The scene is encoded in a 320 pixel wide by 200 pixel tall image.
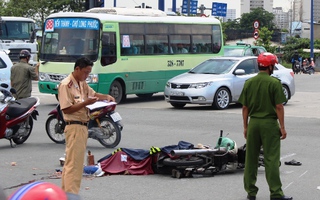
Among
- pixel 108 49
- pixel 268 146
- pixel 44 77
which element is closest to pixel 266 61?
pixel 268 146

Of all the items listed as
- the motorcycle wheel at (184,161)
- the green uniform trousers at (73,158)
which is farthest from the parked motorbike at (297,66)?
the green uniform trousers at (73,158)

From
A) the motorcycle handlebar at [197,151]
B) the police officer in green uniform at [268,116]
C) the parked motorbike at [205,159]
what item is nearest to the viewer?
the police officer in green uniform at [268,116]

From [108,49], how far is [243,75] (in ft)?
14.1

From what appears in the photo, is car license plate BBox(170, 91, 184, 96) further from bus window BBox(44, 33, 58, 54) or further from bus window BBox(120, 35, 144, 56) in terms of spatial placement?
bus window BBox(44, 33, 58, 54)

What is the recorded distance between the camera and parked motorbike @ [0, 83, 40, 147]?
12.2 metres

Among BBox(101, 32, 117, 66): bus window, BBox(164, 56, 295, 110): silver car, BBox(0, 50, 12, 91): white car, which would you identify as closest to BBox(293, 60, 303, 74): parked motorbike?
BBox(164, 56, 295, 110): silver car

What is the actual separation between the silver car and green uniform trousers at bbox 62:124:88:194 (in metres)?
12.1

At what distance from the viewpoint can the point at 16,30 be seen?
35.5m

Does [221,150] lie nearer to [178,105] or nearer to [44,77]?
[178,105]

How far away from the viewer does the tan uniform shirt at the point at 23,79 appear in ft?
46.9

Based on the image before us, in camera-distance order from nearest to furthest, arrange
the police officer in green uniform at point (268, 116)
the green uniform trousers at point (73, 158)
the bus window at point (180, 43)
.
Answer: the green uniform trousers at point (73, 158) < the police officer in green uniform at point (268, 116) < the bus window at point (180, 43)

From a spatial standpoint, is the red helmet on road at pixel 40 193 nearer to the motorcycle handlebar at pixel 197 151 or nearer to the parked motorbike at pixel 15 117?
the motorcycle handlebar at pixel 197 151

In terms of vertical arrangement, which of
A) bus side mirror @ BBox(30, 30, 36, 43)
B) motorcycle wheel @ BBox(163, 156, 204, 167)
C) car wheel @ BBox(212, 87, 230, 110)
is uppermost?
bus side mirror @ BBox(30, 30, 36, 43)

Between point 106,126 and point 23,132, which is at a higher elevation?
point 106,126
